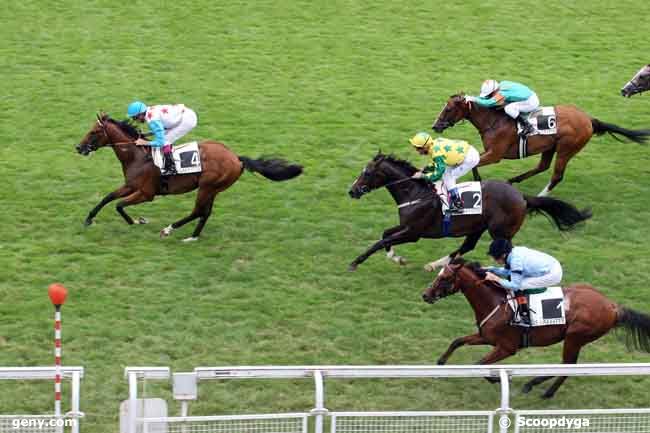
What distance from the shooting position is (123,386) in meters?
8.83

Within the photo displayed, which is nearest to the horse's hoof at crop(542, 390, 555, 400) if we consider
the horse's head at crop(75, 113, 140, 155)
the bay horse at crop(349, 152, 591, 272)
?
the bay horse at crop(349, 152, 591, 272)

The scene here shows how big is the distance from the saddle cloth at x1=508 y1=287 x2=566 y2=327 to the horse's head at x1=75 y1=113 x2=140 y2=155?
15.3ft

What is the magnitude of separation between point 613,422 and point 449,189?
3.36 m

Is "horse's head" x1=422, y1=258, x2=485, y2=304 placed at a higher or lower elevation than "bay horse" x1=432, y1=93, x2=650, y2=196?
lower

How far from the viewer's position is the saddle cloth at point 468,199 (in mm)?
10500

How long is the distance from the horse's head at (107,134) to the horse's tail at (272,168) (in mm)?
1125

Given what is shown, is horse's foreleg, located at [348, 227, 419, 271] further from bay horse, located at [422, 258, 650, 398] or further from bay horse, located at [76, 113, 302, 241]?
bay horse, located at [422, 258, 650, 398]

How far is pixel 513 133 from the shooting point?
12305 millimetres

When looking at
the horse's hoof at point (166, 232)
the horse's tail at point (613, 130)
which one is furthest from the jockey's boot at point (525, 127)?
the horse's hoof at point (166, 232)

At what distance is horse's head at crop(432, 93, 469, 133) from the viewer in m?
12.4

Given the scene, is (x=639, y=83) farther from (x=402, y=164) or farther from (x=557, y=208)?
(x=402, y=164)

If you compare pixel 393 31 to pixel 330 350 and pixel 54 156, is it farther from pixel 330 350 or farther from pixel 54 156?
pixel 330 350

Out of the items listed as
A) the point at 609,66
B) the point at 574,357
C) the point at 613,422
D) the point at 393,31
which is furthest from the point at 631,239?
the point at 393,31

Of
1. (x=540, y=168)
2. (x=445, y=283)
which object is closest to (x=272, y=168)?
(x=540, y=168)
